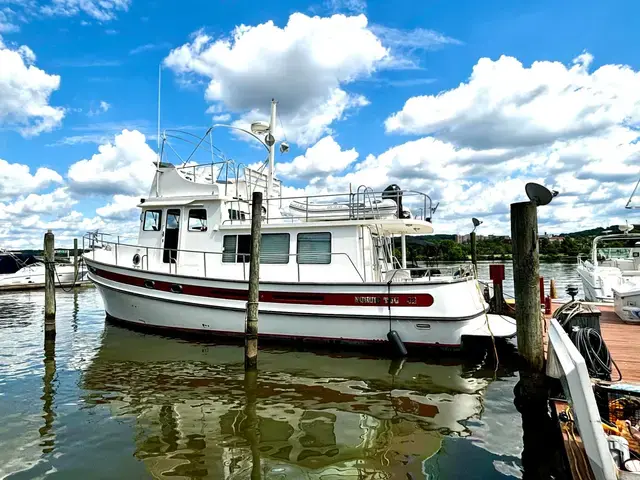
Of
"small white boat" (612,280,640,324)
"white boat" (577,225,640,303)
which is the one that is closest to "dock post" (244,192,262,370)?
"small white boat" (612,280,640,324)

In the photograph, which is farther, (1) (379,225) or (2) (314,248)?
(2) (314,248)

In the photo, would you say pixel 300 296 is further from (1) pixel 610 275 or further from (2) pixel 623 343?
(1) pixel 610 275

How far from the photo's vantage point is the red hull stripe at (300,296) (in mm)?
9695

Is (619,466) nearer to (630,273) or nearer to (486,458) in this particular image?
(486,458)

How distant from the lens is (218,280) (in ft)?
35.3

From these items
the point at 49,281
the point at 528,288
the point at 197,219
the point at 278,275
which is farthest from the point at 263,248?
the point at 528,288

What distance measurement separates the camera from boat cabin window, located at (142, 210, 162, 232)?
496 inches

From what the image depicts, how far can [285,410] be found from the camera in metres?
6.81

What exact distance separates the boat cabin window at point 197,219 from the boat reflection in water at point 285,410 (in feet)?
11.0

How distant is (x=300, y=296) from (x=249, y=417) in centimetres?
404

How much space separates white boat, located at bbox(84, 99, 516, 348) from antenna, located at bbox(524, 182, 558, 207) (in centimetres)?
328

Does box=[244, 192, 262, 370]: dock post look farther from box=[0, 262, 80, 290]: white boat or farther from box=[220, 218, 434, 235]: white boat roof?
box=[0, 262, 80, 290]: white boat

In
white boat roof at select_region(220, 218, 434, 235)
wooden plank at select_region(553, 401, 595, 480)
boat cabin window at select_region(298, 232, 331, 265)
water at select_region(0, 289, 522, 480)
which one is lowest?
water at select_region(0, 289, 522, 480)

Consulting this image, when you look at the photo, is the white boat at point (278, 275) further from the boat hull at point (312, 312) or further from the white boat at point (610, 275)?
the white boat at point (610, 275)
